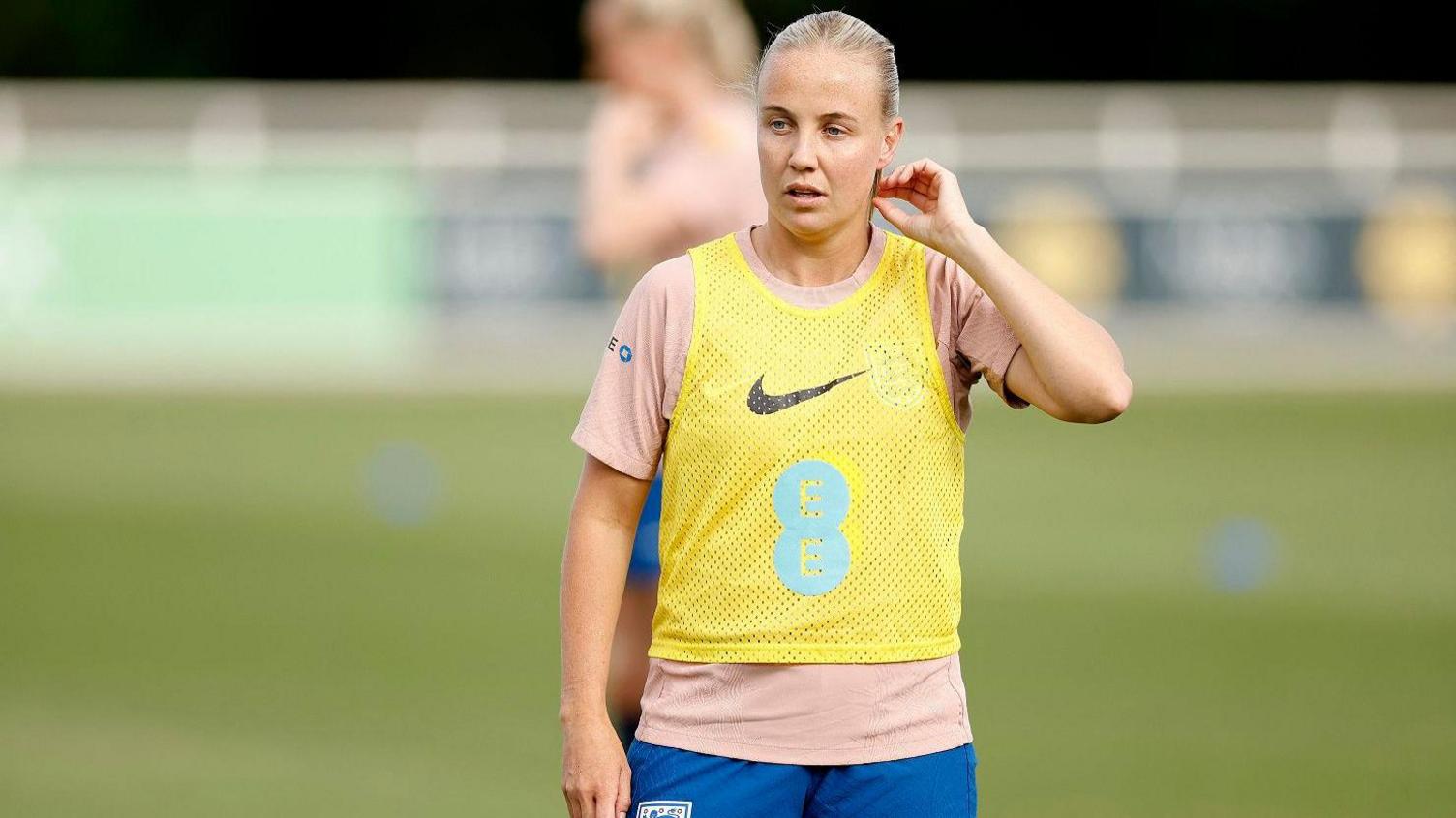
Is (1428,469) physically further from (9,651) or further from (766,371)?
(766,371)

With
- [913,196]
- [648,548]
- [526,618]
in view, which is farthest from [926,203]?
[526,618]

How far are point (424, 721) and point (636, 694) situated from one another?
2.53 metres

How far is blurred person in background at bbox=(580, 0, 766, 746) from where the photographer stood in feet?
17.9

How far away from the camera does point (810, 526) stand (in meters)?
3.54

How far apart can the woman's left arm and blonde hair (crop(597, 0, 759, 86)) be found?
7.14ft

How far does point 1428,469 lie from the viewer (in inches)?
545

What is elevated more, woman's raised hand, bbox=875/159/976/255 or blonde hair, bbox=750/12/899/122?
blonde hair, bbox=750/12/899/122

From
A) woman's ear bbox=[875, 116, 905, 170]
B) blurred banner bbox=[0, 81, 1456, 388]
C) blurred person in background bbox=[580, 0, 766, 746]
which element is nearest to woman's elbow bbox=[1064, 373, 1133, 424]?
woman's ear bbox=[875, 116, 905, 170]

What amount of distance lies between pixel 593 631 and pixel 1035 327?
857 mm

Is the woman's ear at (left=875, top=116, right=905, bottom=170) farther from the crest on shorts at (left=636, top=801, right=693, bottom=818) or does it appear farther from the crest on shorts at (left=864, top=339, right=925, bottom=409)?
the crest on shorts at (left=636, top=801, right=693, bottom=818)

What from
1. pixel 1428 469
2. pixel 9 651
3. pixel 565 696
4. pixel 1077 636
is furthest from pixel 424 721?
pixel 1428 469

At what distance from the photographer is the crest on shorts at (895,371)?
356 centimetres

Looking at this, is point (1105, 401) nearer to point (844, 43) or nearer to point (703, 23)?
point (844, 43)

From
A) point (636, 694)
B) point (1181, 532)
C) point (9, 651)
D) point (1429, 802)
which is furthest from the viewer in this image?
point (1181, 532)
